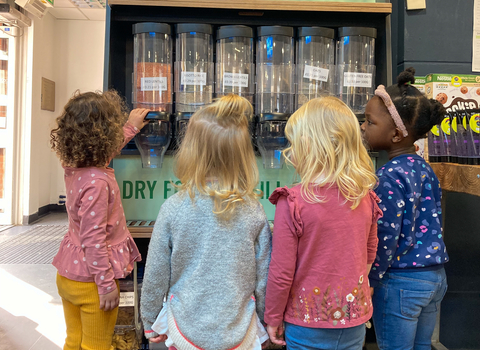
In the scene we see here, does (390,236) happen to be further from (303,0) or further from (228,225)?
(303,0)

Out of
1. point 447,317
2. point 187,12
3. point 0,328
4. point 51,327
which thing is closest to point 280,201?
point 187,12

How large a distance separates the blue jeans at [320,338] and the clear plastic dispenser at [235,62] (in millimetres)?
840

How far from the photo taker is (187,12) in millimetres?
1476

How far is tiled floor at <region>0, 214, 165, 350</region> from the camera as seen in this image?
1998mm

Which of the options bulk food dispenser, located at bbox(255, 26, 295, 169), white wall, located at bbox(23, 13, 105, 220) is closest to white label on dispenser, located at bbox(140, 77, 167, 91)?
bulk food dispenser, located at bbox(255, 26, 295, 169)

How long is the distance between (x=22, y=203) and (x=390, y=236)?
4771mm

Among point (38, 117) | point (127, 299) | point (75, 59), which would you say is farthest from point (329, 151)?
point (75, 59)

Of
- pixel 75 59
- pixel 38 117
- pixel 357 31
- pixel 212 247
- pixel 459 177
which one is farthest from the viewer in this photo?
pixel 75 59

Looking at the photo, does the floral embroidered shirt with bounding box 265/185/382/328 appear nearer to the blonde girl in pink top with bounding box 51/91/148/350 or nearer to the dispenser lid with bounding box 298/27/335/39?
the blonde girl in pink top with bounding box 51/91/148/350

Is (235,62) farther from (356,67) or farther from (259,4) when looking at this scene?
(356,67)

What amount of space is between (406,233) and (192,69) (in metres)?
0.94

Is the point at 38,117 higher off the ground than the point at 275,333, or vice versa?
the point at 38,117

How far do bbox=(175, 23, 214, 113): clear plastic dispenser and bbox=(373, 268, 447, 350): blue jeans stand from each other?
0.90 meters

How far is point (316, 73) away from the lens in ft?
4.87
